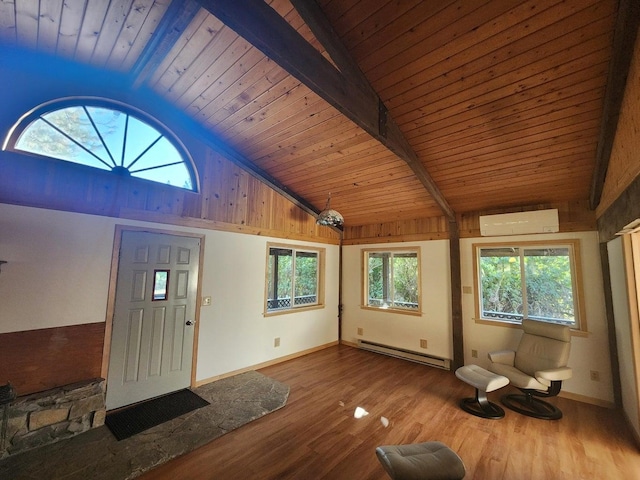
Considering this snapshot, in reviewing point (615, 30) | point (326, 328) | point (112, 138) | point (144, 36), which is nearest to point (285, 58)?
point (144, 36)

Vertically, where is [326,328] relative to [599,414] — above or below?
above

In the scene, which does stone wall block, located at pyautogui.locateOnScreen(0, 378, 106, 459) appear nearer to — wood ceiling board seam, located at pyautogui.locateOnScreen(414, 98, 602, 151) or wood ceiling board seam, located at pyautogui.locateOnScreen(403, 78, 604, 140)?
wood ceiling board seam, located at pyautogui.locateOnScreen(403, 78, 604, 140)

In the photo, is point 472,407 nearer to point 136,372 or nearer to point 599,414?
point 599,414

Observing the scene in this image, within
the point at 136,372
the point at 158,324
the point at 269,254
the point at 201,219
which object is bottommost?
the point at 136,372

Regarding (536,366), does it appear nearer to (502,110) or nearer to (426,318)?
(426,318)

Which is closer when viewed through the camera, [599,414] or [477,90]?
[477,90]

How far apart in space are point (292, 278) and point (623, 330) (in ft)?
14.1

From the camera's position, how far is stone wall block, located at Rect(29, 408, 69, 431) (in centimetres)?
229

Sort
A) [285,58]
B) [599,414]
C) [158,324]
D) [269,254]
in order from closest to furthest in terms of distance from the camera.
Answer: [285,58] → [599,414] → [158,324] → [269,254]

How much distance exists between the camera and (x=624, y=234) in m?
2.58

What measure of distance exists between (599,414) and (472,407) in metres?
1.40

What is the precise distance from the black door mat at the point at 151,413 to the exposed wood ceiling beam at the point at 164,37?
3638 millimetres

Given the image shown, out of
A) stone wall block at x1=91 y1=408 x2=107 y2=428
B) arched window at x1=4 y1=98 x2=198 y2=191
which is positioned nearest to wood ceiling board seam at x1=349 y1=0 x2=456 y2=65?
arched window at x1=4 y1=98 x2=198 y2=191

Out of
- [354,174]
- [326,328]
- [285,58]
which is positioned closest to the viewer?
[285,58]
